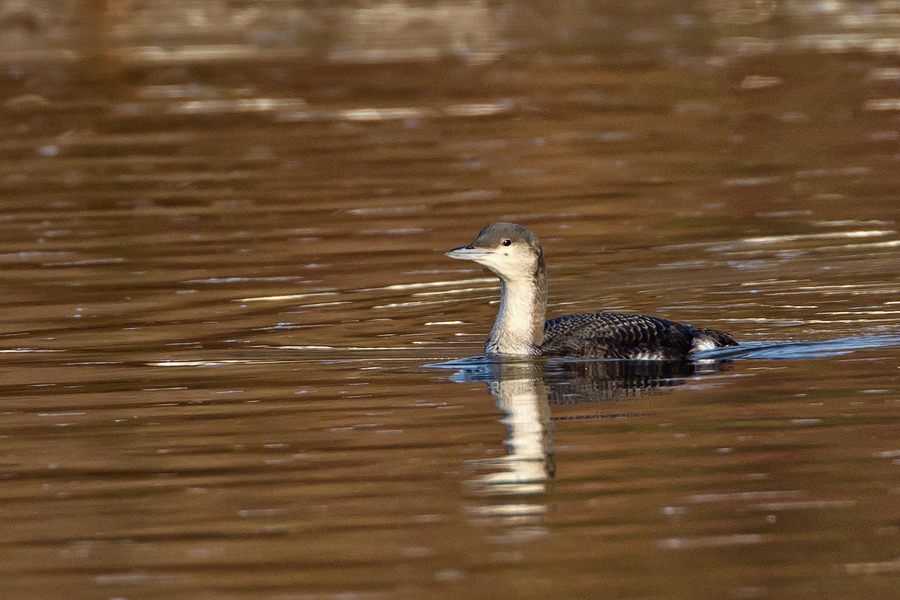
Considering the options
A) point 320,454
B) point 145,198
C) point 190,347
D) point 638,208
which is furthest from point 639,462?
point 145,198

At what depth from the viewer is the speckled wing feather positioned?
1080 centimetres

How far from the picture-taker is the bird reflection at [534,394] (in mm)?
7770

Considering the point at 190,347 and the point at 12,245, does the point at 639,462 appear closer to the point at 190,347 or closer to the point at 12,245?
the point at 190,347

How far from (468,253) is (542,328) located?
3.36 ft

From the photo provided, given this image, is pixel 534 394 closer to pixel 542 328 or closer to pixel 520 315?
pixel 520 315

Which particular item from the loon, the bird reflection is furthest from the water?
the loon

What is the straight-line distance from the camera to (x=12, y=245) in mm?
16531

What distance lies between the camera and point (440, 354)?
11.3m

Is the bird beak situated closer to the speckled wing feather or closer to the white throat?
the white throat

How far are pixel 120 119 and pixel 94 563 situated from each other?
20398mm

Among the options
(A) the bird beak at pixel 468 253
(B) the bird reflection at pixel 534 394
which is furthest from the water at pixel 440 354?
(A) the bird beak at pixel 468 253

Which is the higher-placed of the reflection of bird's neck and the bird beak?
the bird beak

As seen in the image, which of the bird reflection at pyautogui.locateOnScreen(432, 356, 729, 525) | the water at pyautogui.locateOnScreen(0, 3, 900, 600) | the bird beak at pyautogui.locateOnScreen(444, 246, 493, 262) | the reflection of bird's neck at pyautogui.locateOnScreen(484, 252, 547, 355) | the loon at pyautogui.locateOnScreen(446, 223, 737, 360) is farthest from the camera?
the reflection of bird's neck at pyautogui.locateOnScreen(484, 252, 547, 355)

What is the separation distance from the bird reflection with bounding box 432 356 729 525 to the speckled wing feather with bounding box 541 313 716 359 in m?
0.07
